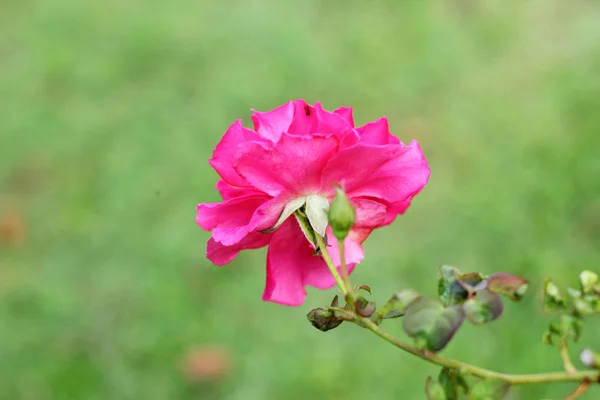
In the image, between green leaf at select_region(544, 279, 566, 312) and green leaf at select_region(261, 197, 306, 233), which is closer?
green leaf at select_region(544, 279, 566, 312)

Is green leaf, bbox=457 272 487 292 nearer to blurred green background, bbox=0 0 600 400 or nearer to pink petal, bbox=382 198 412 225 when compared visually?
pink petal, bbox=382 198 412 225

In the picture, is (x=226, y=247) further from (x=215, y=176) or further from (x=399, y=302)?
(x=215, y=176)

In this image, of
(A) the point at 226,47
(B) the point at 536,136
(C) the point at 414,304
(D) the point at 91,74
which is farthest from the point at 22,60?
(C) the point at 414,304

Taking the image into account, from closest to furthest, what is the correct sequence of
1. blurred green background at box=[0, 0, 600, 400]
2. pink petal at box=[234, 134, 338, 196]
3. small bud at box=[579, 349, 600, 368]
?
small bud at box=[579, 349, 600, 368] → pink petal at box=[234, 134, 338, 196] → blurred green background at box=[0, 0, 600, 400]

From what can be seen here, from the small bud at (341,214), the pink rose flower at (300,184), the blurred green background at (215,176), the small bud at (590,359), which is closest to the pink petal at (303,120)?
the pink rose flower at (300,184)

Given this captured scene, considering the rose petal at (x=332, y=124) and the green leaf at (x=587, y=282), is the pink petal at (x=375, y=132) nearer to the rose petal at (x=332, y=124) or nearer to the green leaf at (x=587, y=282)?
the rose petal at (x=332, y=124)

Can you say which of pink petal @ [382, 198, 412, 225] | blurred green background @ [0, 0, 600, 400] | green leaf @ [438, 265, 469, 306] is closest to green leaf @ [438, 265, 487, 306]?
green leaf @ [438, 265, 469, 306]

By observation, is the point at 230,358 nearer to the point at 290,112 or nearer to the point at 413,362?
the point at 413,362

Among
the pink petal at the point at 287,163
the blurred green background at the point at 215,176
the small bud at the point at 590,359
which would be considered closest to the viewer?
the small bud at the point at 590,359

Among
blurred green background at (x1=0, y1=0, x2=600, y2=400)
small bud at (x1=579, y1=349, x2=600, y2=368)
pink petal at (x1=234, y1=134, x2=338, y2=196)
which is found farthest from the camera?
blurred green background at (x1=0, y1=0, x2=600, y2=400)
